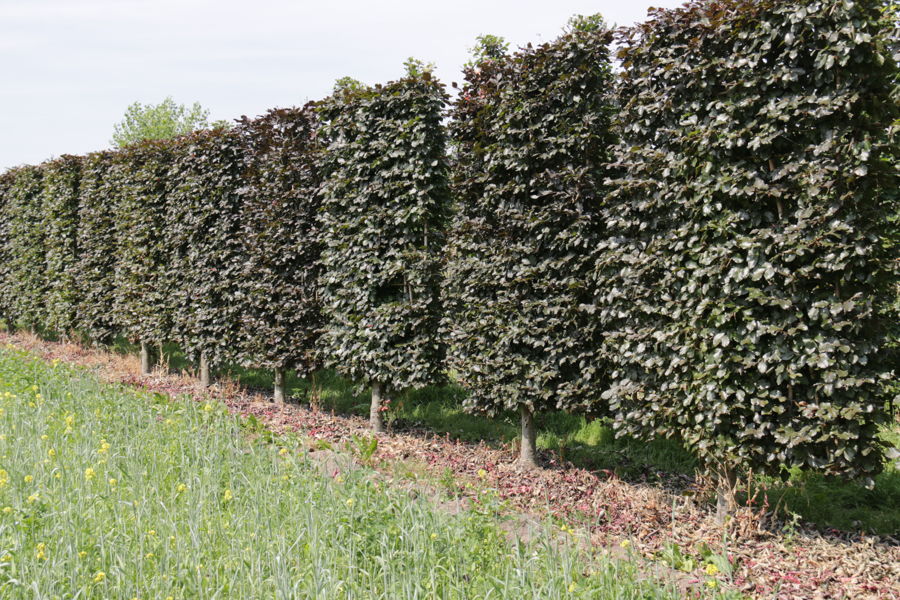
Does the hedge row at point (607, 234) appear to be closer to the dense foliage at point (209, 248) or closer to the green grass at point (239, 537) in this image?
the dense foliage at point (209, 248)

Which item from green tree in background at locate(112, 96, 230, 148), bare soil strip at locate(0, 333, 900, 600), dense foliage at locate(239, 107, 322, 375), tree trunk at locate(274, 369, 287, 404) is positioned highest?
green tree in background at locate(112, 96, 230, 148)

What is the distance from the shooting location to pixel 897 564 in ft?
14.3

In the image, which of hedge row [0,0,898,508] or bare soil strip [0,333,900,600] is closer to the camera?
bare soil strip [0,333,900,600]

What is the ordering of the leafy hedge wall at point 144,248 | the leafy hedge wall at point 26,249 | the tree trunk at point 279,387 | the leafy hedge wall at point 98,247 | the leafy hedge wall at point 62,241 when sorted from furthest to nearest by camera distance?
the leafy hedge wall at point 26,249, the leafy hedge wall at point 62,241, the leafy hedge wall at point 98,247, the leafy hedge wall at point 144,248, the tree trunk at point 279,387

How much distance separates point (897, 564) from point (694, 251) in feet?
8.73

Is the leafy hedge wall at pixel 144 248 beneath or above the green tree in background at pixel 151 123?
beneath

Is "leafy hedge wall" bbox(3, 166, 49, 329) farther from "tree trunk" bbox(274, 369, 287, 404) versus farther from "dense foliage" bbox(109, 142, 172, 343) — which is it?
"tree trunk" bbox(274, 369, 287, 404)

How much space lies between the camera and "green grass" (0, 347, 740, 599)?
3258 mm

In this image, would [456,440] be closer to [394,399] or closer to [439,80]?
[394,399]

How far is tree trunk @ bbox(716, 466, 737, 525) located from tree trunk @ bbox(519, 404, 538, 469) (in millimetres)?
1965

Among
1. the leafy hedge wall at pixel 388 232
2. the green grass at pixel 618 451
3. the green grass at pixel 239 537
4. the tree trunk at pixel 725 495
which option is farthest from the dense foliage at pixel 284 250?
the tree trunk at pixel 725 495

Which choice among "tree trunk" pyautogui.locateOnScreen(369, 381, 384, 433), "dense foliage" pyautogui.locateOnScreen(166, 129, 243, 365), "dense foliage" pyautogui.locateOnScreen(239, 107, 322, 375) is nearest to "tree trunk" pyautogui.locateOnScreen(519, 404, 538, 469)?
"tree trunk" pyautogui.locateOnScreen(369, 381, 384, 433)

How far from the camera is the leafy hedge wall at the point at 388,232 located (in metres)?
7.48

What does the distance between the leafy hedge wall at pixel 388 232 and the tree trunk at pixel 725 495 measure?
337cm
